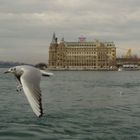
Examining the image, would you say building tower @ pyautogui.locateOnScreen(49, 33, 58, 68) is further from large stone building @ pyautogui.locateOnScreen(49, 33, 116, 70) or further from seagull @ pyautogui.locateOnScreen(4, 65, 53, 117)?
seagull @ pyautogui.locateOnScreen(4, 65, 53, 117)

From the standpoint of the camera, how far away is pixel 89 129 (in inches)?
343

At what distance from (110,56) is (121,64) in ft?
46.7

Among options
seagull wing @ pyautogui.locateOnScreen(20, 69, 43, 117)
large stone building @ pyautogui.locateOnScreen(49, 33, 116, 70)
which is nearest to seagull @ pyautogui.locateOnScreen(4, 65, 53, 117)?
seagull wing @ pyautogui.locateOnScreen(20, 69, 43, 117)

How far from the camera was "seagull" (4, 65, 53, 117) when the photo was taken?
375cm

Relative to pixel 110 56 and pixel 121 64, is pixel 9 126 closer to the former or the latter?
pixel 110 56

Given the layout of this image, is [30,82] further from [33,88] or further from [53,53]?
→ [53,53]

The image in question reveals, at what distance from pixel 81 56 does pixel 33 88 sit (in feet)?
407

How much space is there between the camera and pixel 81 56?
5032 inches

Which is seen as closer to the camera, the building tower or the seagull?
the seagull

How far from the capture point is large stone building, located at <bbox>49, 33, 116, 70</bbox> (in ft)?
419

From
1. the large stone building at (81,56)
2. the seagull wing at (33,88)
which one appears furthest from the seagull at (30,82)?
the large stone building at (81,56)

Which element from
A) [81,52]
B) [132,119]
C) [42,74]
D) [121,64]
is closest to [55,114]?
[132,119]

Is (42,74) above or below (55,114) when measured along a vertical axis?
above

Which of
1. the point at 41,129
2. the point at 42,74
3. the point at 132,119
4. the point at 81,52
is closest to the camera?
the point at 42,74
